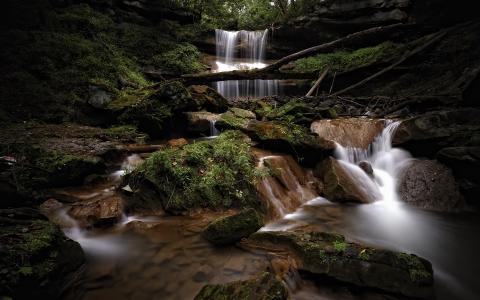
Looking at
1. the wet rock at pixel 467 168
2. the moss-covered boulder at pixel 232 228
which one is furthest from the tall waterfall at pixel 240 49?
the moss-covered boulder at pixel 232 228

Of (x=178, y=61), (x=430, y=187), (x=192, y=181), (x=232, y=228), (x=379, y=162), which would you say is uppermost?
(x=178, y=61)

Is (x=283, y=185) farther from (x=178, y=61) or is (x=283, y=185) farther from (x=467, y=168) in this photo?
(x=178, y=61)

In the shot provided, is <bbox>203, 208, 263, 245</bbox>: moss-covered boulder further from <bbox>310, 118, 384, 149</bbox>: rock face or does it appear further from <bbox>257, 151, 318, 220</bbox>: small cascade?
<bbox>310, 118, 384, 149</bbox>: rock face

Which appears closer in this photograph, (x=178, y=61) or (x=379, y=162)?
(x=379, y=162)

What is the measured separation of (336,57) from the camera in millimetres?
14594

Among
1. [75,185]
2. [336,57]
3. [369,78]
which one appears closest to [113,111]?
[75,185]

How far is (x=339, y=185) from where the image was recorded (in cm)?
610

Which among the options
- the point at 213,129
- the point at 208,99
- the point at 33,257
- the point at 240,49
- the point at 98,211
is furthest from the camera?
the point at 240,49

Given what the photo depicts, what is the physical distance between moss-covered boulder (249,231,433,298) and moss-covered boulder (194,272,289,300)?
85 centimetres

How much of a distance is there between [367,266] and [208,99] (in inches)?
310

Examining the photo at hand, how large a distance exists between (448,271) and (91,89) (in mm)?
10532

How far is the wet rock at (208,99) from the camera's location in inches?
380

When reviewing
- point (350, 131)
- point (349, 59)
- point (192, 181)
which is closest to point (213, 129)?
point (192, 181)

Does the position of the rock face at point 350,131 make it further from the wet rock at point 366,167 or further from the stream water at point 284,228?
the wet rock at point 366,167
